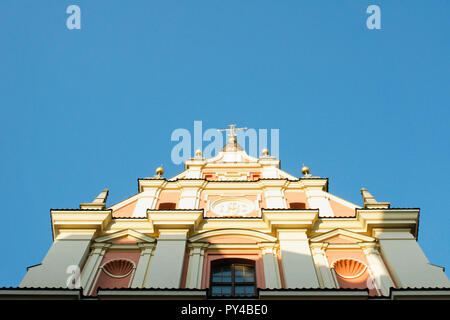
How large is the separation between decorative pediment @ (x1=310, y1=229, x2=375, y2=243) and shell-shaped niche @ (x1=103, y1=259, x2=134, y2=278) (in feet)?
21.4

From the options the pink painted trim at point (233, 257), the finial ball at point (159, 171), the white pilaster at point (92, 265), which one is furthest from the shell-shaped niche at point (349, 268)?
the finial ball at point (159, 171)

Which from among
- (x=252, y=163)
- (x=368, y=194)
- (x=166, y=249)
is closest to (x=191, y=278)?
(x=166, y=249)

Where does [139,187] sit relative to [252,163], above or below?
below

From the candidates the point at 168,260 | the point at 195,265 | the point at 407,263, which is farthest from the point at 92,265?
the point at 407,263

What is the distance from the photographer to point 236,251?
17.2 metres

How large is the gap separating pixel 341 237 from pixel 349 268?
1.41 meters

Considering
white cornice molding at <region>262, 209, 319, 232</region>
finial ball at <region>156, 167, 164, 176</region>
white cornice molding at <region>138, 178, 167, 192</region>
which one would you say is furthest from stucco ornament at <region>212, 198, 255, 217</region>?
finial ball at <region>156, 167, 164, 176</region>

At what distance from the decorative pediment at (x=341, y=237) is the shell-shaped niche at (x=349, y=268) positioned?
0.96 metres

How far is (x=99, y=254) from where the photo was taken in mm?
17047

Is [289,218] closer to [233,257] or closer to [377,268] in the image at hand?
[233,257]

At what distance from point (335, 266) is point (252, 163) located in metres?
9.86

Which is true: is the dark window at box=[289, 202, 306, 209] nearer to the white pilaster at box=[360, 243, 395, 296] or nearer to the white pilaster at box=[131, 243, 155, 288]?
the white pilaster at box=[360, 243, 395, 296]
